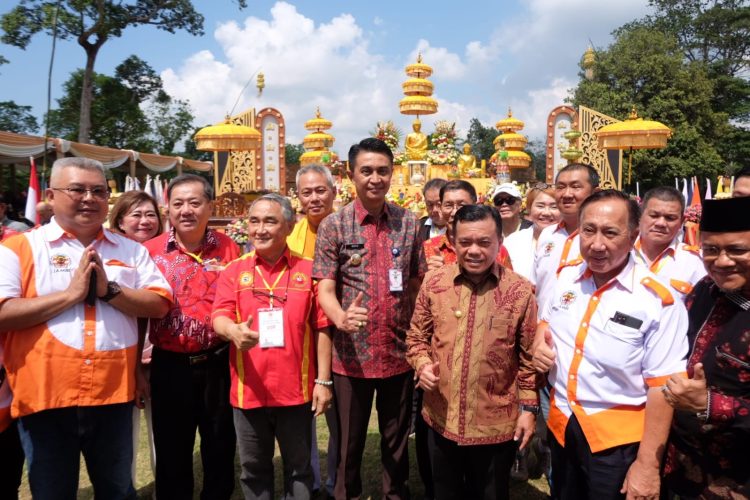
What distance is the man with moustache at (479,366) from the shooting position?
2.12 meters

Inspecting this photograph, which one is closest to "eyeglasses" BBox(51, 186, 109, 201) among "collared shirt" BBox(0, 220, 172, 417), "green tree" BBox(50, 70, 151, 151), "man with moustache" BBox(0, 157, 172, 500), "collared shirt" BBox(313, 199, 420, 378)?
"man with moustache" BBox(0, 157, 172, 500)

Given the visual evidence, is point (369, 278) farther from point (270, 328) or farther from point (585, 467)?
point (585, 467)

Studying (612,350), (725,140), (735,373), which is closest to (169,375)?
(612,350)

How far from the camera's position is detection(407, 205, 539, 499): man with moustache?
212 centimetres

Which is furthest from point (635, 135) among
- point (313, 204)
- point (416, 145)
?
point (313, 204)

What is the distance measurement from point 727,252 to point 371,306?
1.51 m

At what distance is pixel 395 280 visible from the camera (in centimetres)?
259

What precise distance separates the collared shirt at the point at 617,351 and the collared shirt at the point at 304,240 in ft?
5.76

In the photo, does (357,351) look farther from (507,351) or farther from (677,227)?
(677,227)

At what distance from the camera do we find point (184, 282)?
8.56ft

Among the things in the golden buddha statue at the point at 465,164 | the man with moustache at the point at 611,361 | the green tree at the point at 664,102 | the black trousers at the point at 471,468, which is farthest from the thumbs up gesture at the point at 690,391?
the green tree at the point at 664,102

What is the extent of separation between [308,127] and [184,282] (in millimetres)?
14570

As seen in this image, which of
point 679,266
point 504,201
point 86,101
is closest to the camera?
point 679,266

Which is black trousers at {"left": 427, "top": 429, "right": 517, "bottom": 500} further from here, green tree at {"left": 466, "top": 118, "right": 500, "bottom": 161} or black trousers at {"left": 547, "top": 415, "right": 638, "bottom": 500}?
green tree at {"left": 466, "top": 118, "right": 500, "bottom": 161}
